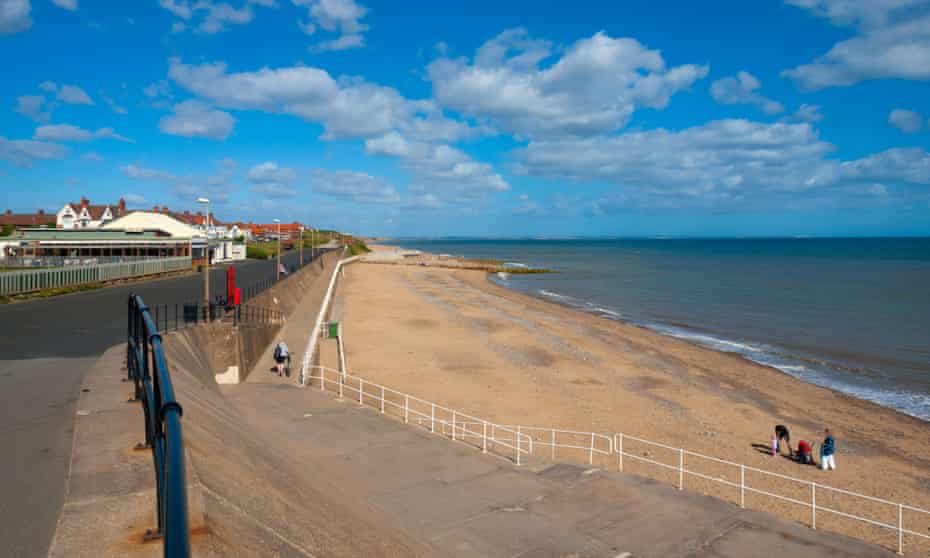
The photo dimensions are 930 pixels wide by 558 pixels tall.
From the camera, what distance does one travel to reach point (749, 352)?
105 ft

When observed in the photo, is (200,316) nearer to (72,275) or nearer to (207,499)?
(72,275)

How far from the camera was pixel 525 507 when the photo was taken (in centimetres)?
1020

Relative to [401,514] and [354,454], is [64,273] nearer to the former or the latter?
[354,454]

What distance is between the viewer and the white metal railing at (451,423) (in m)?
14.3

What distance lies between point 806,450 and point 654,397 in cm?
675

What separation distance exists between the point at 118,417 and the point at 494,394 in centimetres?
1700

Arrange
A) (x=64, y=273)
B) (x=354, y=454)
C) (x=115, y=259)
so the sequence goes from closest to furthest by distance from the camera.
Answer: (x=354, y=454)
(x=64, y=273)
(x=115, y=259)

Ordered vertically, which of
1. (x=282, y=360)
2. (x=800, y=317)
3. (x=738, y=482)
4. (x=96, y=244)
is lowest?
(x=738, y=482)

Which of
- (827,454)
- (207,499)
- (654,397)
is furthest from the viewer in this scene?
(654,397)

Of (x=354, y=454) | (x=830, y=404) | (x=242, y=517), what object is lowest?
(x=830, y=404)

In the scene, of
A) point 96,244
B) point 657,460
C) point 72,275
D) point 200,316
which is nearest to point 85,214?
point 96,244

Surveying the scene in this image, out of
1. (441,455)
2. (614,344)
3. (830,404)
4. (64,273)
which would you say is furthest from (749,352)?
Result: (64,273)

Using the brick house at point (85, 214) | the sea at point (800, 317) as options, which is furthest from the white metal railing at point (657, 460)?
the brick house at point (85, 214)

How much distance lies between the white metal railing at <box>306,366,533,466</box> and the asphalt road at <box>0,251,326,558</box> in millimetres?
6559
